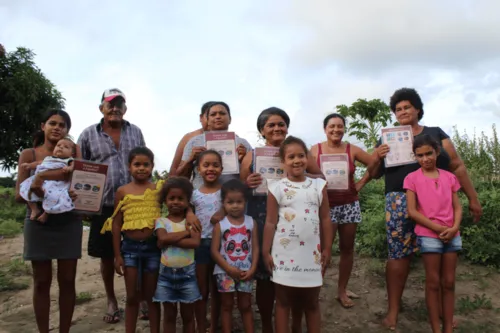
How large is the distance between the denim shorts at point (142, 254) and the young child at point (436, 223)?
2177 millimetres

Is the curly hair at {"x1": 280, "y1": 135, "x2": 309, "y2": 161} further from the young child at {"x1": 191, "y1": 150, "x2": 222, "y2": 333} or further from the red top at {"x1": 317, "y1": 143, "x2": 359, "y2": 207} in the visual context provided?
the red top at {"x1": 317, "y1": 143, "x2": 359, "y2": 207}

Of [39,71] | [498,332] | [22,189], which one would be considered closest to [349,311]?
[498,332]

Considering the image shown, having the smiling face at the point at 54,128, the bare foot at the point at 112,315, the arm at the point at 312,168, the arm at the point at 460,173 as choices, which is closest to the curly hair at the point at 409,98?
the arm at the point at 460,173

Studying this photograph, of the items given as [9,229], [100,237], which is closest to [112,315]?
[100,237]

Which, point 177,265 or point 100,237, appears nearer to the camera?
point 177,265

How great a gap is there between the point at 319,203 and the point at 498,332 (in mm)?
2415

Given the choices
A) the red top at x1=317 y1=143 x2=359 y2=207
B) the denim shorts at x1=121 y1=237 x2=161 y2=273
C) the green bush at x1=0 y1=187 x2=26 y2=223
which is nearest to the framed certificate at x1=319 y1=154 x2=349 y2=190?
the red top at x1=317 y1=143 x2=359 y2=207

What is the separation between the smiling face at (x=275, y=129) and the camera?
3.37m

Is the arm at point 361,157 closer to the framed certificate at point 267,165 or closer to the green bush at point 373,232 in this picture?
the framed certificate at point 267,165

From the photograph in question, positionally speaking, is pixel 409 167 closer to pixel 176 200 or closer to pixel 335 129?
pixel 335 129

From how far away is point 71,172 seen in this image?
10.4 ft

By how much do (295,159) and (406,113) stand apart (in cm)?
136

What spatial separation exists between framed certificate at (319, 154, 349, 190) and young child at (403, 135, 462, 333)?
0.62m

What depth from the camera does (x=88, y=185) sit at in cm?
324
